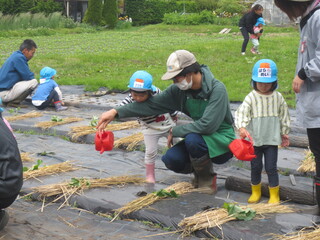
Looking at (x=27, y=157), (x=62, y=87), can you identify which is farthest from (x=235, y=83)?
(x=27, y=157)

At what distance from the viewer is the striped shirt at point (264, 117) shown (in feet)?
15.4

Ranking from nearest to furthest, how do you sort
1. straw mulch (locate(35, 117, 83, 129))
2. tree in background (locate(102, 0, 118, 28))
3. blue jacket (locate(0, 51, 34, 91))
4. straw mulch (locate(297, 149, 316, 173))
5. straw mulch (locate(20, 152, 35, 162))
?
straw mulch (locate(297, 149, 316, 173))
straw mulch (locate(20, 152, 35, 162))
straw mulch (locate(35, 117, 83, 129))
blue jacket (locate(0, 51, 34, 91))
tree in background (locate(102, 0, 118, 28))

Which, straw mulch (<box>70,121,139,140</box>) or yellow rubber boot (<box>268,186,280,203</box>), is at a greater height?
yellow rubber boot (<box>268,186,280,203</box>)

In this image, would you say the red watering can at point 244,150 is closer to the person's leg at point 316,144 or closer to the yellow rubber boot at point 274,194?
the yellow rubber boot at point 274,194

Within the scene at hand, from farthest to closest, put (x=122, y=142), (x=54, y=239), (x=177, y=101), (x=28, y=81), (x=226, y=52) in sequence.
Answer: (x=226, y=52) < (x=28, y=81) < (x=122, y=142) < (x=177, y=101) < (x=54, y=239)

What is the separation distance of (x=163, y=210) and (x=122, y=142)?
8.19ft

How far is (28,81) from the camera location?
34.0ft

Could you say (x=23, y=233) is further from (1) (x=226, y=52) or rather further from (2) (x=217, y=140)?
(1) (x=226, y=52)

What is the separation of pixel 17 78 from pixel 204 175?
20.6 ft

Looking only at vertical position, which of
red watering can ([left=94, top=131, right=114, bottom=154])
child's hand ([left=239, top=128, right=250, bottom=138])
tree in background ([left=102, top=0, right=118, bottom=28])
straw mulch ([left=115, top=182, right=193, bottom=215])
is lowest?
tree in background ([left=102, top=0, right=118, bottom=28])

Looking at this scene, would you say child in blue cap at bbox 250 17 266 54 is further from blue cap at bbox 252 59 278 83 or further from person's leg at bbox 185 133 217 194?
blue cap at bbox 252 59 278 83

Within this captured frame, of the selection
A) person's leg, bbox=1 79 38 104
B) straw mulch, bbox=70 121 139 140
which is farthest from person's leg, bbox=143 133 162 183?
person's leg, bbox=1 79 38 104

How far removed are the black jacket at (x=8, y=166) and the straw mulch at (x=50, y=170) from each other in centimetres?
138

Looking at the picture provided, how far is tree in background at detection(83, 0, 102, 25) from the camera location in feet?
108
